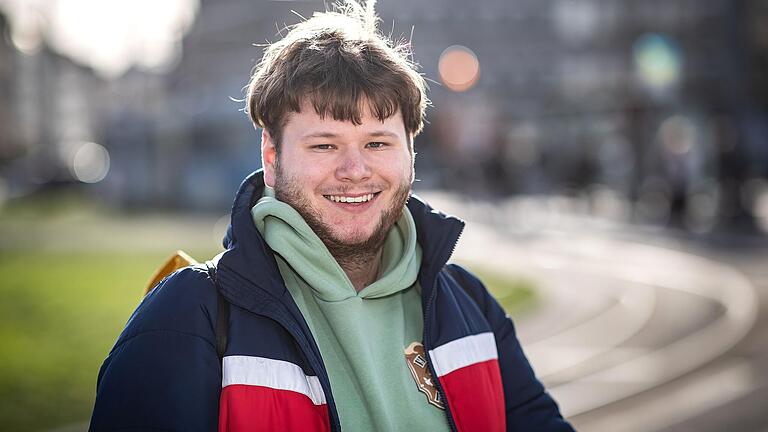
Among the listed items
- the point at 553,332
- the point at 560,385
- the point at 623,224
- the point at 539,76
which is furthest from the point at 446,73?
the point at 539,76

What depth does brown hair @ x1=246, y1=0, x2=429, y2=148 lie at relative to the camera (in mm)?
2773

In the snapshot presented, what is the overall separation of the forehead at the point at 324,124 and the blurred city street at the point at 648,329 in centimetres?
456

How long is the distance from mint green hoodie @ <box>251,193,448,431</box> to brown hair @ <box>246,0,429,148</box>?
28 centimetres

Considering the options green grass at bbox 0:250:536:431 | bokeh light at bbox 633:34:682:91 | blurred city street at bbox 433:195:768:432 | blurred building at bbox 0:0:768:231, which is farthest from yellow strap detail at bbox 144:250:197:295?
bokeh light at bbox 633:34:682:91

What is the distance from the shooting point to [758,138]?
150 ft

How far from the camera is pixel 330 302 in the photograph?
2773 millimetres

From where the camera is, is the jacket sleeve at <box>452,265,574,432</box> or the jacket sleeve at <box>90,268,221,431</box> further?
the jacket sleeve at <box>452,265,574,432</box>

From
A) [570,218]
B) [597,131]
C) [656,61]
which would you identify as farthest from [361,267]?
[597,131]

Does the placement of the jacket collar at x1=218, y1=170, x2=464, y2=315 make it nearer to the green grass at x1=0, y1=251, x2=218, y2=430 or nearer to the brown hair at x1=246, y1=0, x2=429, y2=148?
the brown hair at x1=246, y1=0, x2=429, y2=148

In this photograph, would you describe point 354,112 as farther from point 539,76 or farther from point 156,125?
point 539,76

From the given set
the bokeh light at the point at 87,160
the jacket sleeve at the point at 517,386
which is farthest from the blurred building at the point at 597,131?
the bokeh light at the point at 87,160

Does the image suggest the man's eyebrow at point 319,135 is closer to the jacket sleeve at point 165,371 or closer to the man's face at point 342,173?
the man's face at point 342,173

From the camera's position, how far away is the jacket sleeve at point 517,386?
9.98 feet

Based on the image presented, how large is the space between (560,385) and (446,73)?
69.1ft
